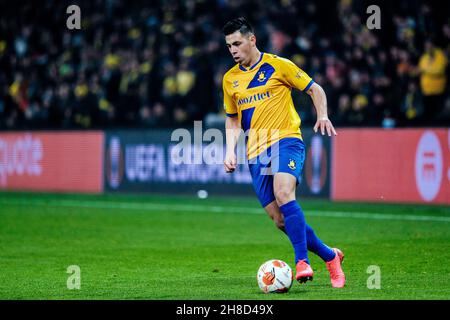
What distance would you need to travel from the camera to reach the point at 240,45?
29.1 ft

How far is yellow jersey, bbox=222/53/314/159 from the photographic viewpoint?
8.88 metres

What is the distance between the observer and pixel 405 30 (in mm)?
19609

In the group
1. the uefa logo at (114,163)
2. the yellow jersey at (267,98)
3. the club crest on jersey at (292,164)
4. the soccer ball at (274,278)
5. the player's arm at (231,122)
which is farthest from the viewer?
the uefa logo at (114,163)

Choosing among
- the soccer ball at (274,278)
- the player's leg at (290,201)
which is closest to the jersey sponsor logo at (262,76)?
the player's leg at (290,201)

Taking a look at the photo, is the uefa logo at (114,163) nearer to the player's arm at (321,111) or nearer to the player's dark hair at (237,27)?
the player's dark hair at (237,27)

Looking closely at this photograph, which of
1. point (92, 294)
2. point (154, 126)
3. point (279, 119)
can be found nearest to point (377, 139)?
point (154, 126)

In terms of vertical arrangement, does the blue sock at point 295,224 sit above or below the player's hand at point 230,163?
below

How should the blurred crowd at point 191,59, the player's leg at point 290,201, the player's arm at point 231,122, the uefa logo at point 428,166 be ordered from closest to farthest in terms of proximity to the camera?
1. the player's leg at point 290,201
2. the player's arm at point 231,122
3. the uefa logo at point 428,166
4. the blurred crowd at point 191,59

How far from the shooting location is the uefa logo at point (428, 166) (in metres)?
17.4

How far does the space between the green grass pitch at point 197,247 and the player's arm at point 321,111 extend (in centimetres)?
143

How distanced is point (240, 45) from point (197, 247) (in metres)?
4.40

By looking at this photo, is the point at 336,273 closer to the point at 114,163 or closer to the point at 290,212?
the point at 290,212

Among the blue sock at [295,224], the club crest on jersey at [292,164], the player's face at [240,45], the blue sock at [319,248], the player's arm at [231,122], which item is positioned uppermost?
the player's face at [240,45]
